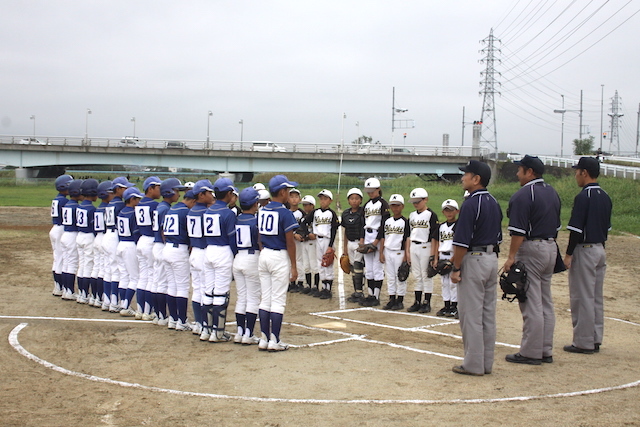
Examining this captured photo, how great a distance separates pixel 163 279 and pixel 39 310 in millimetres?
2755

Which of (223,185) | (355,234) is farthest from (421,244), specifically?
(223,185)

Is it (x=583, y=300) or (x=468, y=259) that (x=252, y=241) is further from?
(x=583, y=300)

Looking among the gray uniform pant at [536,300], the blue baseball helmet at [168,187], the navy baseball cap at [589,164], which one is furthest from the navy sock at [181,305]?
the navy baseball cap at [589,164]

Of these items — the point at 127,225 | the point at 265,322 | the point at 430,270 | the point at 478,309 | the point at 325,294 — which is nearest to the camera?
the point at 478,309

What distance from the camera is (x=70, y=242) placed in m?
11.6

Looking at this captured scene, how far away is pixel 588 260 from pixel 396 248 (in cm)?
372

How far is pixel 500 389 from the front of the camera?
6262mm

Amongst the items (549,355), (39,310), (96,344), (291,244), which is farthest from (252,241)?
(39,310)

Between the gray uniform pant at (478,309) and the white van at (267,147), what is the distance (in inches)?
1896

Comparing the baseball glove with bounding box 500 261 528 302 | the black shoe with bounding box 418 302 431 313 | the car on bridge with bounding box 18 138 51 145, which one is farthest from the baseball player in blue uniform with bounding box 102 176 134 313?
the car on bridge with bounding box 18 138 51 145

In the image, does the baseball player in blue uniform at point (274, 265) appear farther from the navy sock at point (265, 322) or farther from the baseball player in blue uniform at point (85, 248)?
the baseball player in blue uniform at point (85, 248)

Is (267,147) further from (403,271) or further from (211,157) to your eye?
(403,271)

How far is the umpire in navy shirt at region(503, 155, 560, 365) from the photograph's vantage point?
7.18m

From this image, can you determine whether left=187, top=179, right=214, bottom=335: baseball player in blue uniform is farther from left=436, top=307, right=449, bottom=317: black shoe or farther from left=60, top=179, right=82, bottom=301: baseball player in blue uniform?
left=436, top=307, right=449, bottom=317: black shoe
